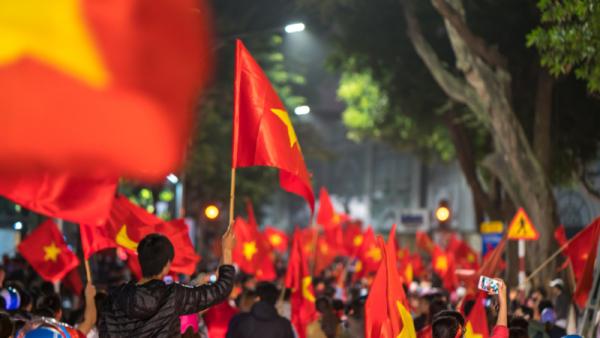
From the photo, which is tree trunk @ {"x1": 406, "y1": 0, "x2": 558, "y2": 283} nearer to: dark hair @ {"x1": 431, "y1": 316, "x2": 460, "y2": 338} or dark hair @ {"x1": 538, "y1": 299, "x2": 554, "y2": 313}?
dark hair @ {"x1": 538, "y1": 299, "x2": 554, "y2": 313}

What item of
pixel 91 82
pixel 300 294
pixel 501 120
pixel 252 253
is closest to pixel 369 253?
pixel 501 120

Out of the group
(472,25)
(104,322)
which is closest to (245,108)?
(104,322)

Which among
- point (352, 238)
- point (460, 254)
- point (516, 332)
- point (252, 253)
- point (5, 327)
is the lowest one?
point (516, 332)

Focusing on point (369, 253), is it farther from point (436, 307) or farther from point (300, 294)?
point (436, 307)

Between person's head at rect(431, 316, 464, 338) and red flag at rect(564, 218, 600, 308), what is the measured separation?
549cm

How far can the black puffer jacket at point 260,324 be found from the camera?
32.7 feet

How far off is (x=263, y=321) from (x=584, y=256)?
18.6 feet

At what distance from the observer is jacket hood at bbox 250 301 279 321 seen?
32.9ft

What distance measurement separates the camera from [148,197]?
43688mm

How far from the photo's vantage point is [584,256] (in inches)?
561

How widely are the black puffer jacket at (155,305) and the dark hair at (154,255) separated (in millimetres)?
72

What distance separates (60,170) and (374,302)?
8.18 feet

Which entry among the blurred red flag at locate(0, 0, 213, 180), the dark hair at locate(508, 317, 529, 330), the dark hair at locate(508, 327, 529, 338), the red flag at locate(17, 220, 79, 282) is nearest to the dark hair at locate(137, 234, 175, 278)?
the blurred red flag at locate(0, 0, 213, 180)

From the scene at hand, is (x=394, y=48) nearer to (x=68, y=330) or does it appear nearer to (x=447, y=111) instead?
(x=447, y=111)
